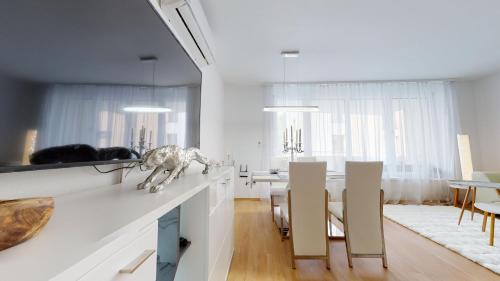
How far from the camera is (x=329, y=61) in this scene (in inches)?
149

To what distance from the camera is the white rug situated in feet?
7.05

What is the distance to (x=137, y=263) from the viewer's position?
1.55 ft

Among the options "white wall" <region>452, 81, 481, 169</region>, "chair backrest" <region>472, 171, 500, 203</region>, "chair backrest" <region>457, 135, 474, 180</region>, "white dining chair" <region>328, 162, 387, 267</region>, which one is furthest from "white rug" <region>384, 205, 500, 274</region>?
"white wall" <region>452, 81, 481, 169</region>

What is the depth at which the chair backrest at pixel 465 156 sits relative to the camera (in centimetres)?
436

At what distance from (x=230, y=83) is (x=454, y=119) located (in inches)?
202

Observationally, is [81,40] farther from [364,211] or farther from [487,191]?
[487,191]

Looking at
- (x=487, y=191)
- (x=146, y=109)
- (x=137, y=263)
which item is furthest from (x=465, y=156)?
(x=137, y=263)

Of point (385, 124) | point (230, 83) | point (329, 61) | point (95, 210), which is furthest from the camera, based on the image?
point (230, 83)

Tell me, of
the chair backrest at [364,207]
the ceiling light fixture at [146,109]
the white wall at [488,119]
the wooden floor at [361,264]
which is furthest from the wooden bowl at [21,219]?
the white wall at [488,119]

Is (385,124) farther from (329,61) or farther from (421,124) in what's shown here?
(329,61)

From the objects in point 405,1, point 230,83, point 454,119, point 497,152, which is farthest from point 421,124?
point 230,83

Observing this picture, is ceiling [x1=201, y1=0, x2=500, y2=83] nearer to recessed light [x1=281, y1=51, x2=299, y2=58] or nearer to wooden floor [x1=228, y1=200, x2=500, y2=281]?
recessed light [x1=281, y1=51, x2=299, y2=58]

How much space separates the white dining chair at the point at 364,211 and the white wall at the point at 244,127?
3.02 meters

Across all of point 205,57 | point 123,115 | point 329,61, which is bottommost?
point 123,115
